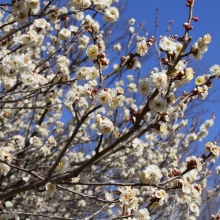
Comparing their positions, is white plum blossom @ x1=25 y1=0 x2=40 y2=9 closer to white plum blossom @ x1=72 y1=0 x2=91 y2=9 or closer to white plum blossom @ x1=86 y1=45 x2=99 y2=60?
white plum blossom @ x1=72 y1=0 x2=91 y2=9

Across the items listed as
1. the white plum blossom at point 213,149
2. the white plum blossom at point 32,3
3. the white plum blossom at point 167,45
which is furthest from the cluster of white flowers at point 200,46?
the white plum blossom at point 32,3

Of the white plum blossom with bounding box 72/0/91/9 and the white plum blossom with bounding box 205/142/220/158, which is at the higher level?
the white plum blossom with bounding box 72/0/91/9

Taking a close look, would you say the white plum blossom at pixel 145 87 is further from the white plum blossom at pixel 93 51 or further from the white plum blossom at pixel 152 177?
the white plum blossom at pixel 152 177

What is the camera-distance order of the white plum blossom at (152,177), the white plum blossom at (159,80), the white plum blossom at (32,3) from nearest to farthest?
the white plum blossom at (159,80) → the white plum blossom at (152,177) → the white plum blossom at (32,3)

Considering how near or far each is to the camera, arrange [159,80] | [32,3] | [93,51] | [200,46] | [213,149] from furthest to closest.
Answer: [32,3] → [213,149] → [93,51] → [200,46] → [159,80]

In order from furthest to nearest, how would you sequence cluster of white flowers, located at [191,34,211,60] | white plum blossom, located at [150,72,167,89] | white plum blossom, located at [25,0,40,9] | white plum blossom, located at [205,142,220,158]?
1. white plum blossom, located at [25,0,40,9]
2. white plum blossom, located at [205,142,220,158]
3. cluster of white flowers, located at [191,34,211,60]
4. white plum blossom, located at [150,72,167,89]

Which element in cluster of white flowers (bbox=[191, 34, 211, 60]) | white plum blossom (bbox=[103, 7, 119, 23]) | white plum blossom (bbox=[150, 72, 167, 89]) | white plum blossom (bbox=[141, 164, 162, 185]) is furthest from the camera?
white plum blossom (bbox=[103, 7, 119, 23])

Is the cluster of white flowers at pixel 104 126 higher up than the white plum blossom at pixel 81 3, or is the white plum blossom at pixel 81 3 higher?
the white plum blossom at pixel 81 3

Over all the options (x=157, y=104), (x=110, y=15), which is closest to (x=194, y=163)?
(x=157, y=104)

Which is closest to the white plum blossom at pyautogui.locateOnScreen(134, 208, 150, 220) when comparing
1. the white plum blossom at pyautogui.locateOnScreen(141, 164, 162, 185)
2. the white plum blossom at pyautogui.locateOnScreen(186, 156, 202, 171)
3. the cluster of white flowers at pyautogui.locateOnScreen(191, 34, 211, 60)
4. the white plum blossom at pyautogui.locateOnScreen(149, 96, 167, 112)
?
the white plum blossom at pyautogui.locateOnScreen(141, 164, 162, 185)

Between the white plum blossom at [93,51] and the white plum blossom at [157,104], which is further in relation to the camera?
the white plum blossom at [93,51]

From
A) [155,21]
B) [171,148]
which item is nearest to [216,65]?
[155,21]

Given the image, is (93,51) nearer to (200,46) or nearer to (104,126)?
(104,126)

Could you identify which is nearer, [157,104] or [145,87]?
[157,104]
